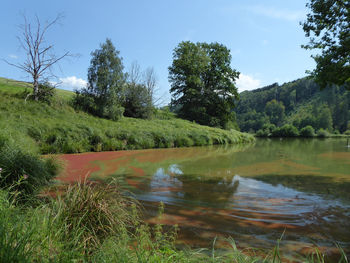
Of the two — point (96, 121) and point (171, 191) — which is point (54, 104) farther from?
point (171, 191)

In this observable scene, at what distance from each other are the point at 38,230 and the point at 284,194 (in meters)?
5.43

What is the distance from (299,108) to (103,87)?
9956 cm

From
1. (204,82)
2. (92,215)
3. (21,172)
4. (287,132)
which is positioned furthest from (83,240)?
(287,132)

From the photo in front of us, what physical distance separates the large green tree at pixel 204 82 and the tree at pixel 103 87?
53.3 feet

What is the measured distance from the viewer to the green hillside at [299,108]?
81.2 meters

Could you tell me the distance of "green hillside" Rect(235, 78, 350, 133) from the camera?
81188 mm

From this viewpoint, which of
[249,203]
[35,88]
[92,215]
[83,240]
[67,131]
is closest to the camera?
[83,240]

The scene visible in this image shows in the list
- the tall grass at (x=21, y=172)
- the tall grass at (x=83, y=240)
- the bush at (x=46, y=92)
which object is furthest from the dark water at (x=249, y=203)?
the bush at (x=46, y=92)

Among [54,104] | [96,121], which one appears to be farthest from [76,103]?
[96,121]

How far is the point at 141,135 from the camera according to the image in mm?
17562

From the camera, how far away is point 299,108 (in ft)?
333

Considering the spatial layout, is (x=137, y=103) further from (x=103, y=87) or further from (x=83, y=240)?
(x=83, y=240)

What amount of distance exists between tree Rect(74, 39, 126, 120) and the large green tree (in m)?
16.2

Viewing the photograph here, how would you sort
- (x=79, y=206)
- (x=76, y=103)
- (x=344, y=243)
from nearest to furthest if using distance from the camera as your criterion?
(x=79, y=206)
(x=344, y=243)
(x=76, y=103)
